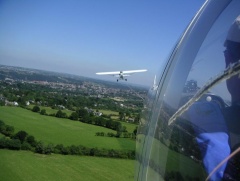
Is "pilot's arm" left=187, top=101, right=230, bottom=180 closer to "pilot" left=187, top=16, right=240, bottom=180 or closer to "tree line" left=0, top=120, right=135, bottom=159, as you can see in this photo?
"pilot" left=187, top=16, right=240, bottom=180

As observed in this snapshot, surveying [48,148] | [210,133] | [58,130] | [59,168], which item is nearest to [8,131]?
[48,148]

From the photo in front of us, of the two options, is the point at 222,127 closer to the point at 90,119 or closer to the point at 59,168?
the point at 59,168

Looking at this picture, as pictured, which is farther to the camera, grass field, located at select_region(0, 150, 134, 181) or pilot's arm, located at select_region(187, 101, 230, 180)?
grass field, located at select_region(0, 150, 134, 181)

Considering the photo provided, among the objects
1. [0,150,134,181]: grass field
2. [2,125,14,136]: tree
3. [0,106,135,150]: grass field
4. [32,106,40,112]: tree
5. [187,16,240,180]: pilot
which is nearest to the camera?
[187,16,240,180]: pilot

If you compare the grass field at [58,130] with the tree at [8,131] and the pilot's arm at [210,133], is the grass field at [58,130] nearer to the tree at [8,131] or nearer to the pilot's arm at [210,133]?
the tree at [8,131]

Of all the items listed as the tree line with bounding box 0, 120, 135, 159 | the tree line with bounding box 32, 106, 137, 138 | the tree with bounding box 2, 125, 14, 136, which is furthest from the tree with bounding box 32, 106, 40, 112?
the tree line with bounding box 0, 120, 135, 159

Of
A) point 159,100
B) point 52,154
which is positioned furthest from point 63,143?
point 159,100

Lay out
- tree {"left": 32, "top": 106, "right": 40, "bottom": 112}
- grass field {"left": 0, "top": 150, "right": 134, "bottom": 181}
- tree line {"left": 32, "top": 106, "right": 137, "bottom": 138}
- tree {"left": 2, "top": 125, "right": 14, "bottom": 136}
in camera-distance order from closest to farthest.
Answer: grass field {"left": 0, "top": 150, "right": 134, "bottom": 181}, tree {"left": 2, "top": 125, "right": 14, "bottom": 136}, tree line {"left": 32, "top": 106, "right": 137, "bottom": 138}, tree {"left": 32, "top": 106, "right": 40, "bottom": 112}

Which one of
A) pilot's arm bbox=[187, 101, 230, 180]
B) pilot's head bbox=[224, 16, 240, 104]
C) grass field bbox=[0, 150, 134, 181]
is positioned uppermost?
pilot's head bbox=[224, 16, 240, 104]
